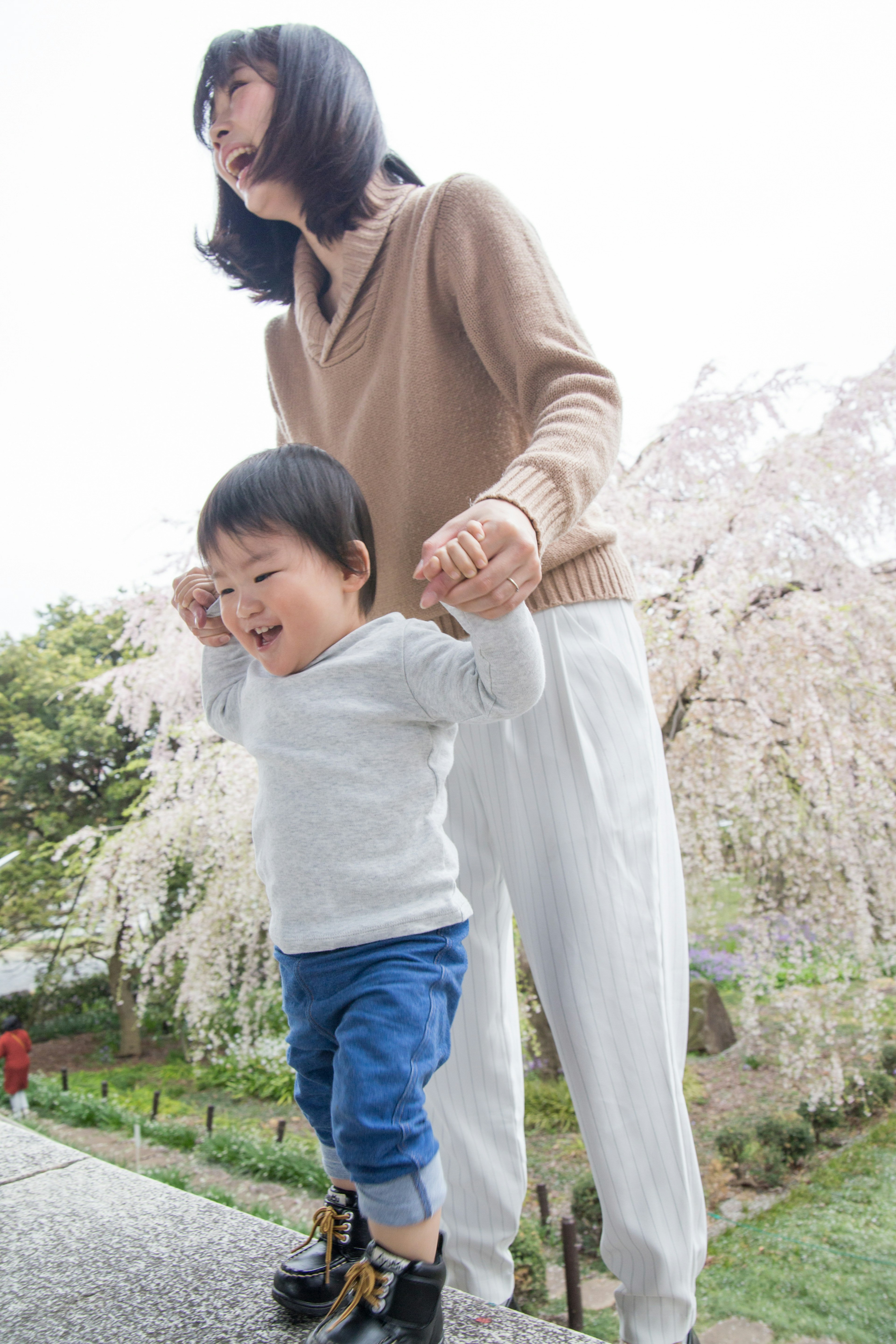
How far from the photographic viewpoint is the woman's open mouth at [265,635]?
78 cm

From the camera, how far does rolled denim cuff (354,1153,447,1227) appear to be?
25.1 inches

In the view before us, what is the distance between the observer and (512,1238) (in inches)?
35.6

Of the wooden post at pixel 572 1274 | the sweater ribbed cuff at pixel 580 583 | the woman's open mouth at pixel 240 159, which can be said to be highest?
the woman's open mouth at pixel 240 159

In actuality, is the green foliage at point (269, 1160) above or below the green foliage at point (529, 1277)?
below

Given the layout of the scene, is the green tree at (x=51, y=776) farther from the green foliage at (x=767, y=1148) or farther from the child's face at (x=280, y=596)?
the child's face at (x=280, y=596)

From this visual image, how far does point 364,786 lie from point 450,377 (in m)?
0.48

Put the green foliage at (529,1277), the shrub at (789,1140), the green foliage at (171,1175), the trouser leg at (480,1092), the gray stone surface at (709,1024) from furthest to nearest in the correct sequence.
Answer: the gray stone surface at (709,1024), the green foliage at (171,1175), the shrub at (789,1140), the green foliage at (529,1277), the trouser leg at (480,1092)

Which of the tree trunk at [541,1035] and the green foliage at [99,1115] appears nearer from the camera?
the tree trunk at [541,1035]

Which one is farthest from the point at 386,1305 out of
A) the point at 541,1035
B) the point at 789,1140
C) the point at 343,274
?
the point at 541,1035

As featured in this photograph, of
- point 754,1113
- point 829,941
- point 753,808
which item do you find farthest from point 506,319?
point 754,1113

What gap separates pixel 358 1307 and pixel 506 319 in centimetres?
88

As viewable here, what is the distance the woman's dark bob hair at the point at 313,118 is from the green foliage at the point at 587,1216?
3.13 metres

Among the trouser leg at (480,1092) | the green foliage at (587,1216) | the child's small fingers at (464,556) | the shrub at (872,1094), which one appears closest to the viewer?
the child's small fingers at (464,556)

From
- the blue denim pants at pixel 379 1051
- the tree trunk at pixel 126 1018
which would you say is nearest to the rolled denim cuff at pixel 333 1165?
the blue denim pants at pixel 379 1051
